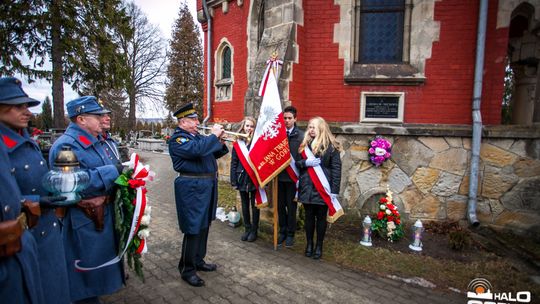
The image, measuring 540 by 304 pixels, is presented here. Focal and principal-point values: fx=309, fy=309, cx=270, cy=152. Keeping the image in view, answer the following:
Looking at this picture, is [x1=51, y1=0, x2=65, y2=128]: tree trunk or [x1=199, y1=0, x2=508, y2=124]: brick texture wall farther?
[x1=51, y1=0, x2=65, y2=128]: tree trunk

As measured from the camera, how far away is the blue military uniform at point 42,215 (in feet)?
6.44

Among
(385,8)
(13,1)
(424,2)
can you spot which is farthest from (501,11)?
(13,1)

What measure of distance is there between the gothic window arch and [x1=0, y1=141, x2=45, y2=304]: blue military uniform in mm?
7772

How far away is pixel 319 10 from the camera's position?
20.2ft

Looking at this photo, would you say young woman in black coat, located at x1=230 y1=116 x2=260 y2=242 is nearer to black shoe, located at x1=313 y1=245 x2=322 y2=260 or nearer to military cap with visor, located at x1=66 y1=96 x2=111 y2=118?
black shoe, located at x1=313 y1=245 x2=322 y2=260

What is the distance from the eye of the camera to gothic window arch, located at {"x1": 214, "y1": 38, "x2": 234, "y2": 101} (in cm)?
930

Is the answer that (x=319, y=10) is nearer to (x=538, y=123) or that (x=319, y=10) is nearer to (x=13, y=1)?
(x=538, y=123)

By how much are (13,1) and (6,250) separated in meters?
10.6

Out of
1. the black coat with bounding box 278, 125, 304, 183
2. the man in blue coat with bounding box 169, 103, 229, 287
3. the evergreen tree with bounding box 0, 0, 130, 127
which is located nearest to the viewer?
the man in blue coat with bounding box 169, 103, 229, 287

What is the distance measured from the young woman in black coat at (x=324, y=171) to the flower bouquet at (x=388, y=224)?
3.90ft

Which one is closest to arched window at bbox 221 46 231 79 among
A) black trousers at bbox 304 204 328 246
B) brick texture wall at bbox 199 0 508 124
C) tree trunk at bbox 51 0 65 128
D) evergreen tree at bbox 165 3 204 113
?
brick texture wall at bbox 199 0 508 124

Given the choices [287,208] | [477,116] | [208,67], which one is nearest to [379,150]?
[477,116]

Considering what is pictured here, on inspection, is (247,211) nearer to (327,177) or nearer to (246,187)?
(246,187)

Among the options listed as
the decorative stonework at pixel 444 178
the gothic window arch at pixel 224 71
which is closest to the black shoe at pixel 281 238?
the decorative stonework at pixel 444 178
